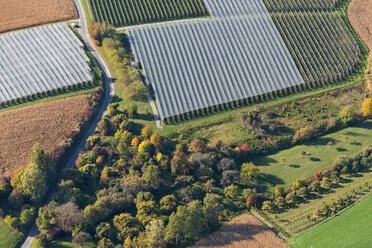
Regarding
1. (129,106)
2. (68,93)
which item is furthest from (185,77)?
(68,93)

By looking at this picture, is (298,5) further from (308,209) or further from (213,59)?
(308,209)

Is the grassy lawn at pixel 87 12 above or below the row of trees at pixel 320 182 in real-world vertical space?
above

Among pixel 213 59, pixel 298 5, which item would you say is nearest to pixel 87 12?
pixel 213 59

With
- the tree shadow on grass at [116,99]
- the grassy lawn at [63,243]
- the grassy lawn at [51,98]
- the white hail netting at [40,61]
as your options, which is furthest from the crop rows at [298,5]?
the grassy lawn at [63,243]

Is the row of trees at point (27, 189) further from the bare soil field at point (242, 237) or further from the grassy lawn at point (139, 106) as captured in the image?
the bare soil field at point (242, 237)

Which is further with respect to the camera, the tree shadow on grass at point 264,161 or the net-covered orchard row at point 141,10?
the net-covered orchard row at point 141,10

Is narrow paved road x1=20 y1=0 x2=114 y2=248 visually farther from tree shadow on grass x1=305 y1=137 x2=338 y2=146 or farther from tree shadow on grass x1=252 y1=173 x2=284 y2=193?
tree shadow on grass x1=305 y1=137 x2=338 y2=146
